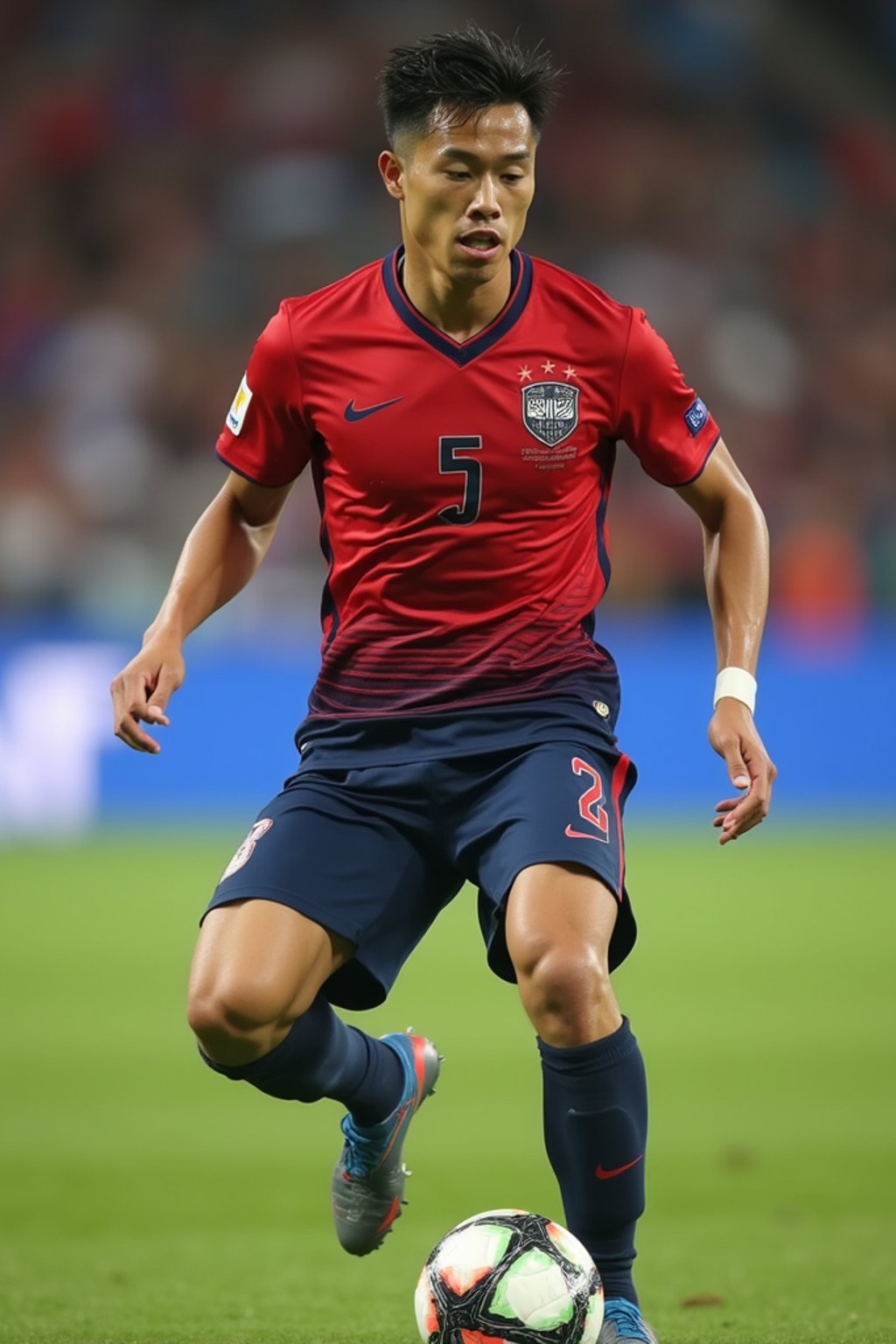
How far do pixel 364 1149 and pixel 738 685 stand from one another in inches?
55.5

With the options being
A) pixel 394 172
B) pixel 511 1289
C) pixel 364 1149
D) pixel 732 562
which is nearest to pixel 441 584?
pixel 732 562

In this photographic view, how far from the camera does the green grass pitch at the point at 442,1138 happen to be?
458 cm

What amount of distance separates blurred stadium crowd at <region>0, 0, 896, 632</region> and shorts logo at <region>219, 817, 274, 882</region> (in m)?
11.5

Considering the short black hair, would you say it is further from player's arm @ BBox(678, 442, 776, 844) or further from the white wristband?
the white wristband

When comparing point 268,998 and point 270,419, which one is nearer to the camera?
point 268,998

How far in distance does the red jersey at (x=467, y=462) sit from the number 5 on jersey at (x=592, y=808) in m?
0.22

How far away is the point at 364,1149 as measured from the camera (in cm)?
472

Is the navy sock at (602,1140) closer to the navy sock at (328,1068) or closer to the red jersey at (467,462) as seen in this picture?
the navy sock at (328,1068)

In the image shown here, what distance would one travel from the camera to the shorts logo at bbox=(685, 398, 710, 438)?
4484 millimetres

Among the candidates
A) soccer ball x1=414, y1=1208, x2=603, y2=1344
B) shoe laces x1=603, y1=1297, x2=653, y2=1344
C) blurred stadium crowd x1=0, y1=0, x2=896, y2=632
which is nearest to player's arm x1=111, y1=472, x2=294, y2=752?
soccer ball x1=414, y1=1208, x2=603, y2=1344

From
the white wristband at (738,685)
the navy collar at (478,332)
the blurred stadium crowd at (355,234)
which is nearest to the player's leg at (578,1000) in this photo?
the white wristband at (738,685)

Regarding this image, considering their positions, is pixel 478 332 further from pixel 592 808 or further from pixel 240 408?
pixel 592 808

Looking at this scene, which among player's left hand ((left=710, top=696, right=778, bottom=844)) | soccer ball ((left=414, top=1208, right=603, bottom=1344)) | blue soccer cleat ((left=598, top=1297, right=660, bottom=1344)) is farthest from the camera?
player's left hand ((left=710, top=696, right=778, bottom=844))

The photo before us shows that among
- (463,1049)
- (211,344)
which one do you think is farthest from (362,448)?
(211,344)
